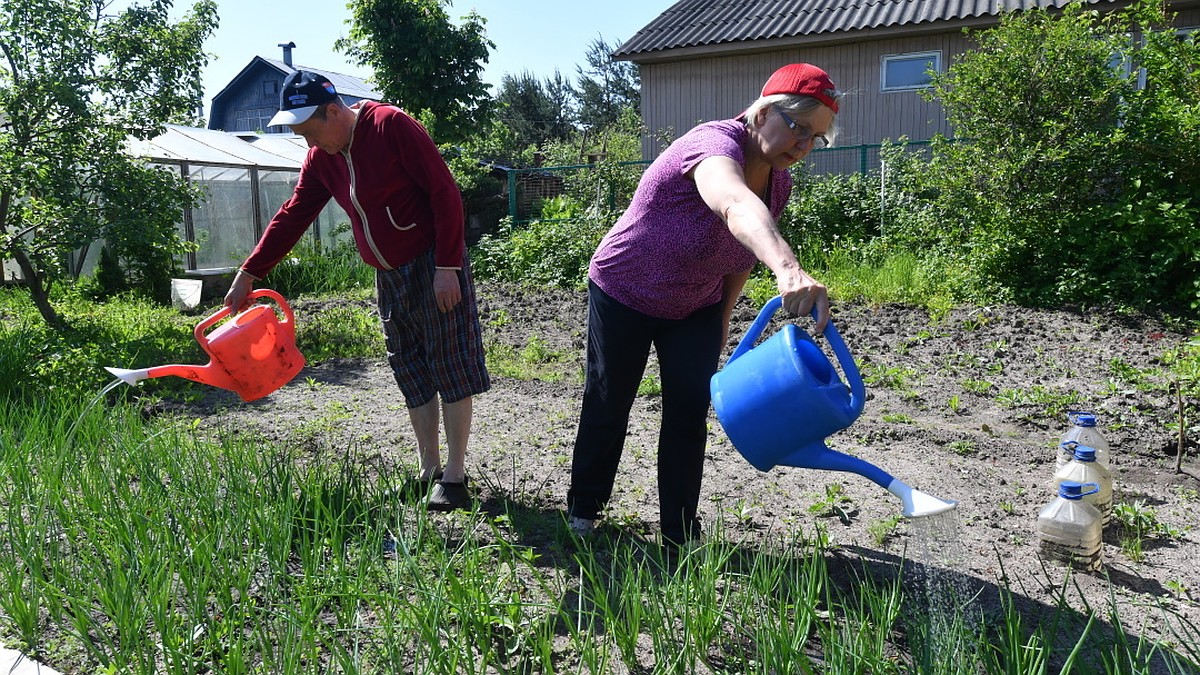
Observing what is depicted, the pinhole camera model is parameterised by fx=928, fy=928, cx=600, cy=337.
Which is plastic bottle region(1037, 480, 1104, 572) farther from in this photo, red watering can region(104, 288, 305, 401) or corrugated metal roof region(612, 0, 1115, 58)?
corrugated metal roof region(612, 0, 1115, 58)

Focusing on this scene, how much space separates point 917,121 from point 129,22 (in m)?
8.44

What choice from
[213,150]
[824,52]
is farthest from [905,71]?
[213,150]

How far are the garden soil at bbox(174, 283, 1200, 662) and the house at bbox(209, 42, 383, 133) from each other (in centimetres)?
2933

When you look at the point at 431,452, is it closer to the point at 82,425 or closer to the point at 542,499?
the point at 542,499

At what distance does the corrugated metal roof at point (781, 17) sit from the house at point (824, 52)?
0.01 m

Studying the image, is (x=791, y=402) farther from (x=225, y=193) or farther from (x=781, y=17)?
(x=781, y=17)

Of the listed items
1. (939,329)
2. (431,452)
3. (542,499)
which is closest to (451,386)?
(431,452)

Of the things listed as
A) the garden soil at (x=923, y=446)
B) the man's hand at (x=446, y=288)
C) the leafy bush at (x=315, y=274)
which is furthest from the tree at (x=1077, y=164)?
the leafy bush at (x=315, y=274)

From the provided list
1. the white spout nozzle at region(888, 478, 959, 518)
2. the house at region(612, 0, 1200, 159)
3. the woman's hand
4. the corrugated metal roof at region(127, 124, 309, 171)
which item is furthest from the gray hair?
the house at region(612, 0, 1200, 159)

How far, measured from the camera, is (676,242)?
7.52ft

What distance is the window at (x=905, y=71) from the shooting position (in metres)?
10.8

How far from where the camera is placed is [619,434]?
2643mm

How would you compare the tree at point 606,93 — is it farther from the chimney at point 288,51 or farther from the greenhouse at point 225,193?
the greenhouse at point 225,193

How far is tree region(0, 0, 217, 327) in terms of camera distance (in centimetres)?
607
